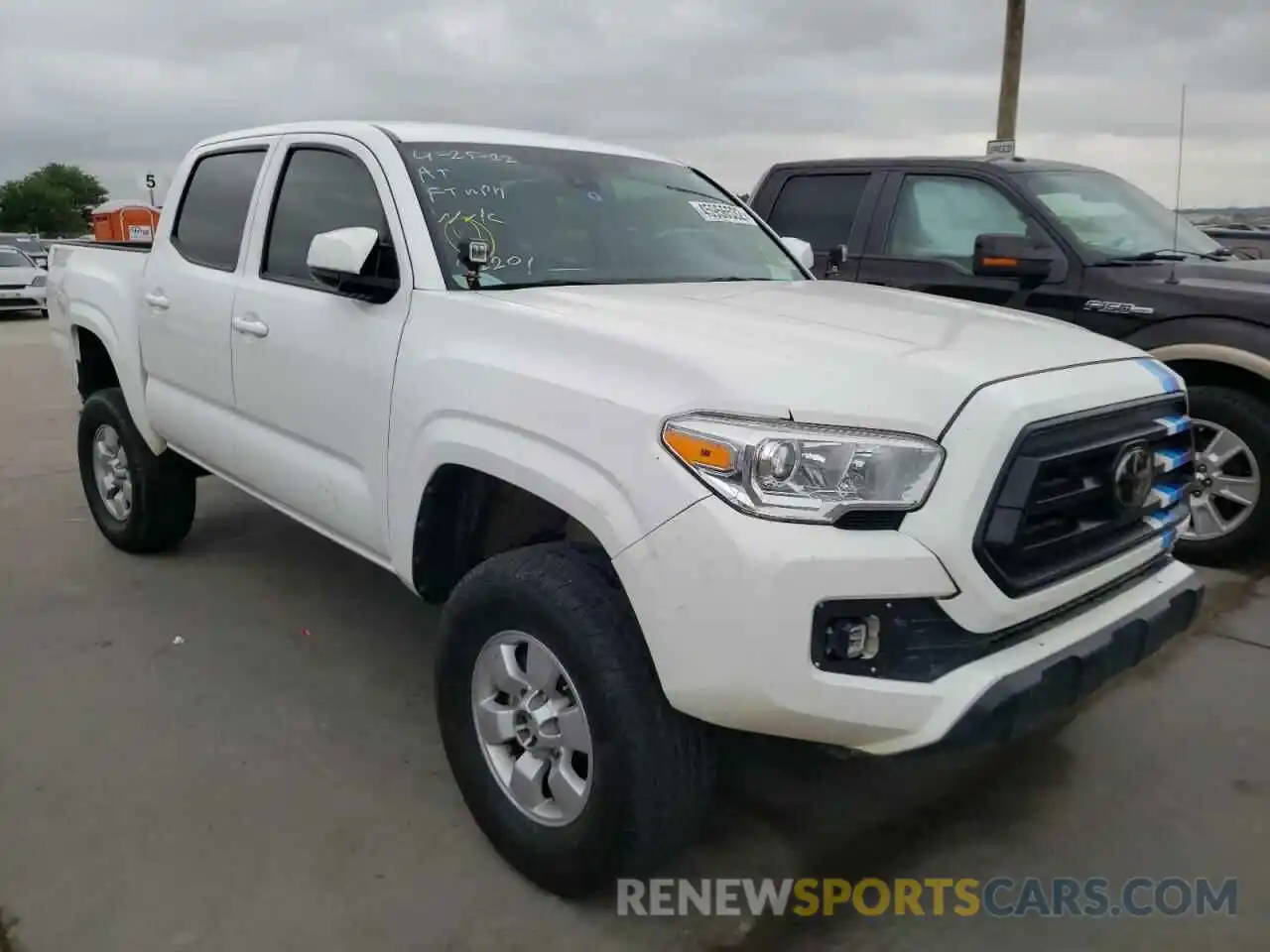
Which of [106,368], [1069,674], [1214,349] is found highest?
[1214,349]

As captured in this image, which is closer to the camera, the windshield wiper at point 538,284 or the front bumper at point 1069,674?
the front bumper at point 1069,674

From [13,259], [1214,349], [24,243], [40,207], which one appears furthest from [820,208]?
[40,207]

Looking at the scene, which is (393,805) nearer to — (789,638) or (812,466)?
(789,638)

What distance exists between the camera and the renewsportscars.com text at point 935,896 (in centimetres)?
257

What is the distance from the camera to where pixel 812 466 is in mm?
2145

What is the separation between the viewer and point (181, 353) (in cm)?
419

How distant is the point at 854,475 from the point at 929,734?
21.4 inches

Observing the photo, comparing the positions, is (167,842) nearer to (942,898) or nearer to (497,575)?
(497,575)

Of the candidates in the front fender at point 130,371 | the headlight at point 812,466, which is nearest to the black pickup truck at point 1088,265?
the headlight at point 812,466

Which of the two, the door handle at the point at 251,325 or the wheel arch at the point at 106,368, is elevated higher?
the door handle at the point at 251,325

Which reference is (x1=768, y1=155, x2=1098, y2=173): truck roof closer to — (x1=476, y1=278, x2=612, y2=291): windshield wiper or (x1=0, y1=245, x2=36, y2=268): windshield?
(x1=476, y1=278, x2=612, y2=291): windshield wiper

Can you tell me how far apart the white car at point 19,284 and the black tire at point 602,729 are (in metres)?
20.6

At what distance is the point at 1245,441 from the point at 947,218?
6.36 feet

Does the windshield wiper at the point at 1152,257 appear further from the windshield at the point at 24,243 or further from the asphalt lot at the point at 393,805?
the windshield at the point at 24,243
